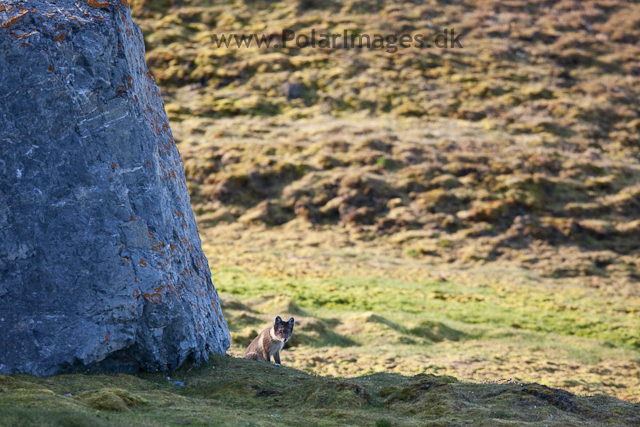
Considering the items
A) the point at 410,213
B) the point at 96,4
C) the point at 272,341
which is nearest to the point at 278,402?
the point at 272,341

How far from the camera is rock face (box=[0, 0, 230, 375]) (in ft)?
35.3

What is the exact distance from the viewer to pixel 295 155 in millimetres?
45969

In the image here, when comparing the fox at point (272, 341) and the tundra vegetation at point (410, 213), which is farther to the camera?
the fox at point (272, 341)

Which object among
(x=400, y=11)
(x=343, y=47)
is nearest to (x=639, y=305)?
(x=343, y=47)

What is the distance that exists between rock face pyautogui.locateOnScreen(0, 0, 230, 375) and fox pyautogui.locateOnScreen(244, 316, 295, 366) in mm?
2666

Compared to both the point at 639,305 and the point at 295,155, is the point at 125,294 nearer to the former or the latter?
the point at 639,305

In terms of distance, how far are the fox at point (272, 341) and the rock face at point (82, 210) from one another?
2666mm

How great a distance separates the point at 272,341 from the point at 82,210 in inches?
240

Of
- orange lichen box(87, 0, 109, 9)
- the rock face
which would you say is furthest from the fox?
orange lichen box(87, 0, 109, 9)

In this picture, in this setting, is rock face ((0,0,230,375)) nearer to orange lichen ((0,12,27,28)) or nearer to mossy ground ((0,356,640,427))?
orange lichen ((0,12,27,28))

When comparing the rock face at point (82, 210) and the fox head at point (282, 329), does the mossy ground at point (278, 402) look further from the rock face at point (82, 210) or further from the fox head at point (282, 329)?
the fox head at point (282, 329)

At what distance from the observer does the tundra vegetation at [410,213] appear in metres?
11.5

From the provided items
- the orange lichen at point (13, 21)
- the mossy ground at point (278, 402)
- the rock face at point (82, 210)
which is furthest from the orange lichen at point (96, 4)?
the mossy ground at point (278, 402)

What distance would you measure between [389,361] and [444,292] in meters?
11.2
